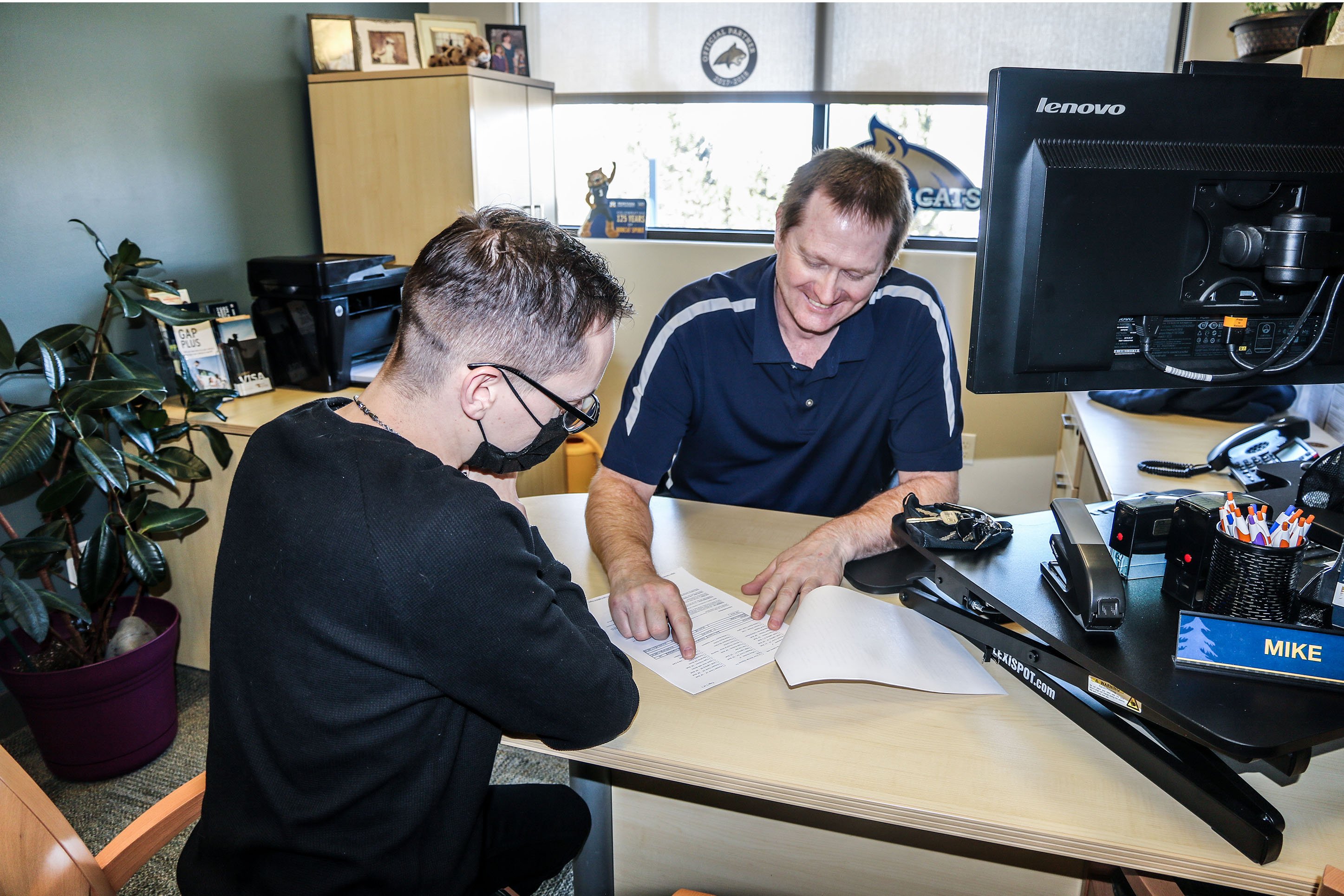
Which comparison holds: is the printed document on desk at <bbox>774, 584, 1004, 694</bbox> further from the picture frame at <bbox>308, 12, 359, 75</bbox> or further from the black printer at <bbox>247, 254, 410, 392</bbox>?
the picture frame at <bbox>308, 12, 359, 75</bbox>

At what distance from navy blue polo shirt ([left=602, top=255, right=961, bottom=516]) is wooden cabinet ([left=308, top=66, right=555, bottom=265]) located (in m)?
1.46

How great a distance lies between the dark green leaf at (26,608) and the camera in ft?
5.52

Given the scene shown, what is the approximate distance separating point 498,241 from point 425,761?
1.73 ft

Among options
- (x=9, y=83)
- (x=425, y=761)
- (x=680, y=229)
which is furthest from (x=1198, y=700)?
(x=680, y=229)

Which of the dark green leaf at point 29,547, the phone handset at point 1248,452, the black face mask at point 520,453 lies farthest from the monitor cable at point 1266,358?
the dark green leaf at point 29,547

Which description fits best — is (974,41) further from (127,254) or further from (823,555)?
(127,254)

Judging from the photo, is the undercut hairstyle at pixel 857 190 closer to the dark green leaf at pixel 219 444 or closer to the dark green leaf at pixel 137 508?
the dark green leaf at pixel 219 444

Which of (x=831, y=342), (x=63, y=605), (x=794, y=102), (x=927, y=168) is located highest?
(x=794, y=102)

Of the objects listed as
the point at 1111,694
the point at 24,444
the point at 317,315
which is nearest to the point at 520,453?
the point at 1111,694

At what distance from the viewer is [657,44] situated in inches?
130

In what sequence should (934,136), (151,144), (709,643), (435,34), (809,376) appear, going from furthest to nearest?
(934,136) → (435,34) → (151,144) → (809,376) → (709,643)

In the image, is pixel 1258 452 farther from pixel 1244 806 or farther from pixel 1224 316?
pixel 1244 806

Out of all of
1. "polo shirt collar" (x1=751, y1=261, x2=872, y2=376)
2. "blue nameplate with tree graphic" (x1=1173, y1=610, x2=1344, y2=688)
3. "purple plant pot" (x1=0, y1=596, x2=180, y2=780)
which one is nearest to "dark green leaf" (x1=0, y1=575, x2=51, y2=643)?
"purple plant pot" (x1=0, y1=596, x2=180, y2=780)

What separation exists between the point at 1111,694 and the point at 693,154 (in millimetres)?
2937
